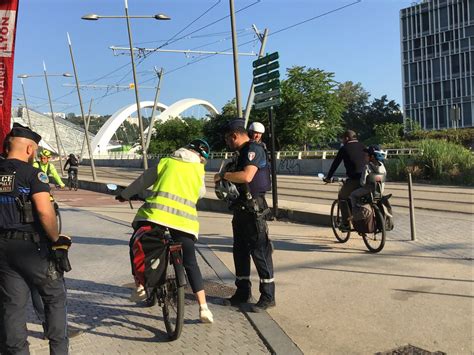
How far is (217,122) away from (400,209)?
43.0m

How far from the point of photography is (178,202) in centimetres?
432

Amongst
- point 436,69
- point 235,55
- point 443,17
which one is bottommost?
point 235,55

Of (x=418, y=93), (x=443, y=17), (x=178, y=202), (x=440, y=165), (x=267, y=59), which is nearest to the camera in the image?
(x=178, y=202)

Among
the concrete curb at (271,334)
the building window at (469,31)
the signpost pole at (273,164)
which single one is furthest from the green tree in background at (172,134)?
the concrete curb at (271,334)

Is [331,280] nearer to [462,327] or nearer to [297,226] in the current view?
[462,327]

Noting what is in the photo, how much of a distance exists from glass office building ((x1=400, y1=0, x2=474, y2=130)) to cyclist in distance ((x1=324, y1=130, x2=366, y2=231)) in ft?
218

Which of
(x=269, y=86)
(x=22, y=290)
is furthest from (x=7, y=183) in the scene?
(x=269, y=86)

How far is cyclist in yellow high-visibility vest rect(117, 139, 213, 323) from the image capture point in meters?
4.28

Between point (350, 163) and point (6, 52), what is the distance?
4766mm

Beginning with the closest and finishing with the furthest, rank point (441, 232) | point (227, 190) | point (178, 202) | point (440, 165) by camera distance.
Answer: point (178, 202) → point (227, 190) → point (441, 232) → point (440, 165)

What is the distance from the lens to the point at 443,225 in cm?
895

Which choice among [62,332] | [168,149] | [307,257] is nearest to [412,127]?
[168,149]

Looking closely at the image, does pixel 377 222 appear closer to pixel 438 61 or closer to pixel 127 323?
pixel 127 323

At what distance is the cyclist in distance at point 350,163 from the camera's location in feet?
23.7
